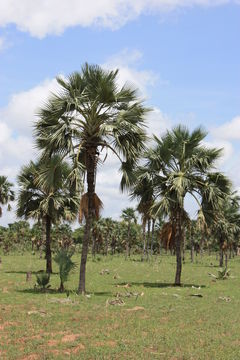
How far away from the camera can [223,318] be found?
13.1 m

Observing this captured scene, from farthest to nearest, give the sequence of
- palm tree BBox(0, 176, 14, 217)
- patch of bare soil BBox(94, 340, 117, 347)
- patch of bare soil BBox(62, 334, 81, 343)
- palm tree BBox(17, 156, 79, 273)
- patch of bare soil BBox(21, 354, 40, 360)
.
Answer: palm tree BBox(0, 176, 14, 217)
palm tree BBox(17, 156, 79, 273)
patch of bare soil BBox(62, 334, 81, 343)
patch of bare soil BBox(94, 340, 117, 347)
patch of bare soil BBox(21, 354, 40, 360)

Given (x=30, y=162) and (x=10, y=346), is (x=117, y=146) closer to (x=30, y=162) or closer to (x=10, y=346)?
(x=10, y=346)

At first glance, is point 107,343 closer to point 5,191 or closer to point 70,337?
point 70,337

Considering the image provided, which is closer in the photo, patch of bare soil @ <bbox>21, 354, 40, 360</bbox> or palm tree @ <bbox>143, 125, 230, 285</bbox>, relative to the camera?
patch of bare soil @ <bbox>21, 354, 40, 360</bbox>

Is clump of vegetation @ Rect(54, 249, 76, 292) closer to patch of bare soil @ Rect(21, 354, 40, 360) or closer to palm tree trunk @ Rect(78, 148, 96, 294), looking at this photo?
palm tree trunk @ Rect(78, 148, 96, 294)

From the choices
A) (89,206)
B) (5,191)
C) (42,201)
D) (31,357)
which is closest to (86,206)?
(89,206)

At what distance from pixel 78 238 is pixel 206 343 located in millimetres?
113134

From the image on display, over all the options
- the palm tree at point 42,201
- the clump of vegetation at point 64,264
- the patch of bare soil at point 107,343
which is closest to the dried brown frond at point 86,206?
the clump of vegetation at point 64,264

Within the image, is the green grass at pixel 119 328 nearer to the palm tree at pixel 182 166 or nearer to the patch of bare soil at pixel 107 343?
the patch of bare soil at pixel 107 343

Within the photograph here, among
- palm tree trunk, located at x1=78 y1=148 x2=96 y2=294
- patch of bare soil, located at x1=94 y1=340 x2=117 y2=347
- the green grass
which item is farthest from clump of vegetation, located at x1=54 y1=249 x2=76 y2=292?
patch of bare soil, located at x1=94 y1=340 x2=117 y2=347

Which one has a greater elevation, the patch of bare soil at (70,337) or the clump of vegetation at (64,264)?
the clump of vegetation at (64,264)

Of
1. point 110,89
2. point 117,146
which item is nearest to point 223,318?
point 117,146

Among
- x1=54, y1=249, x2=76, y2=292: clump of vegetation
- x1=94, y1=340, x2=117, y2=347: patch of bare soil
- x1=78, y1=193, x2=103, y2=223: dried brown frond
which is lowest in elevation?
x1=94, y1=340, x2=117, y2=347: patch of bare soil

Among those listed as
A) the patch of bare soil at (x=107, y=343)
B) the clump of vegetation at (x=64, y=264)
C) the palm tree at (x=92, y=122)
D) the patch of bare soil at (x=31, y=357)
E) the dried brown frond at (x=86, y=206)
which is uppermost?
the palm tree at (x=92, y=122)
